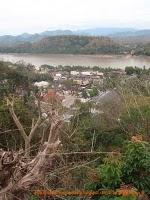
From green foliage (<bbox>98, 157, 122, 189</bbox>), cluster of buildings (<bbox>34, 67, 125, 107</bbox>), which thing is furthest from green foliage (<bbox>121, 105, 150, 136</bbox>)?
cluster of buildings (<bbox>34, 67, 125, 107</bbox>)

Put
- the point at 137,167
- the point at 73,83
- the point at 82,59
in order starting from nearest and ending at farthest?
the point at 137,167
the point at 73,83
the point at 82,59

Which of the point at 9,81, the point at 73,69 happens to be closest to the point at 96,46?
the point at 73,69

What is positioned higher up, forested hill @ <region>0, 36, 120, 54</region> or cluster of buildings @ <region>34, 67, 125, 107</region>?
forested hill @ <region>0, 36, 120, 54</region>

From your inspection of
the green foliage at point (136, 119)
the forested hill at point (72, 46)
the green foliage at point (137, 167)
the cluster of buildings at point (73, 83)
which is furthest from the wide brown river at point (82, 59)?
the green foliage at point (137, 167)

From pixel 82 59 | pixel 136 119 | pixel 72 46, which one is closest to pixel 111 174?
pixel 136 119

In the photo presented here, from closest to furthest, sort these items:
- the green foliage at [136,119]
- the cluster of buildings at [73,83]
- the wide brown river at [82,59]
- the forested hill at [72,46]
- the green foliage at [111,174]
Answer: the green foliage at [111,174]
the green foliage at [136,119]
the cluster of buildings at [73,83]
the wide brown river at [82,59]
the forested hill at [72,46]

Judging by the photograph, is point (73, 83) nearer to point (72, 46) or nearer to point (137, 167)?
point (137, 167)

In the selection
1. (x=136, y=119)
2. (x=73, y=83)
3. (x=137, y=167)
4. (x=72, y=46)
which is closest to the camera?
(x=137, y=167)

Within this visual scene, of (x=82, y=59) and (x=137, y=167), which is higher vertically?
(x=137, y=167)

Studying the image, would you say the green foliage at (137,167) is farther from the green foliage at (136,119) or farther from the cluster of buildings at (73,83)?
the cluster of buildings at (73,83)

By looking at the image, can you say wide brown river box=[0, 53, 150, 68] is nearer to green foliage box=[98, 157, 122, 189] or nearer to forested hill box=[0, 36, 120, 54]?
forested hill box=[0, 36, 120, 54]
